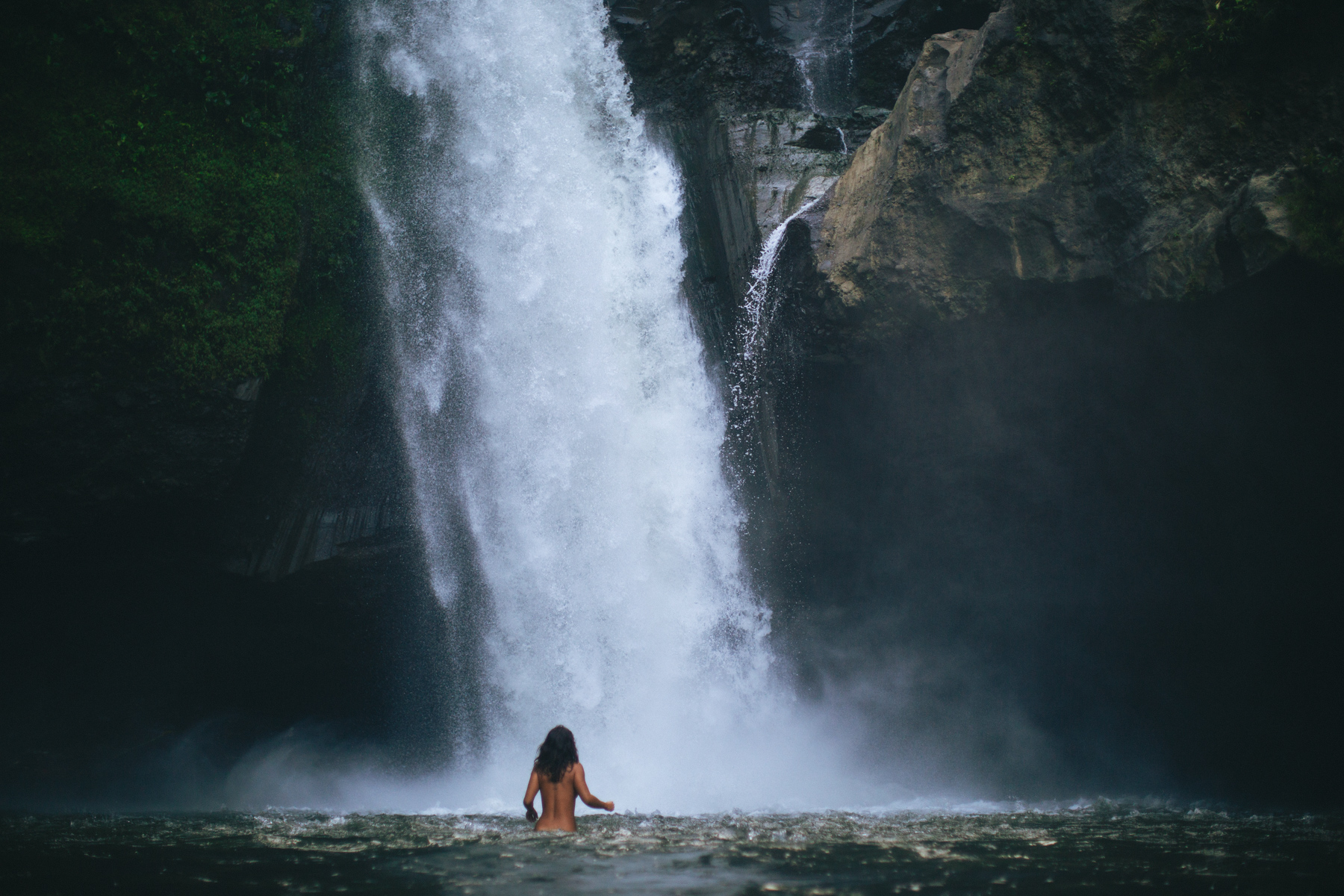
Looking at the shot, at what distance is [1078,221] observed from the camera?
7.67 meters

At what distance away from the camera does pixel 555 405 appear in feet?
38.5

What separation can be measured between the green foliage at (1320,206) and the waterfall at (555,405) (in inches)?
284

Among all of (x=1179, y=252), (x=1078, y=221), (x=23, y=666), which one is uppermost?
(x=1078, y=221)

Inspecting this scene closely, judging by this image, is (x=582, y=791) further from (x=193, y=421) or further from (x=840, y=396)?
(x=193, y=421)

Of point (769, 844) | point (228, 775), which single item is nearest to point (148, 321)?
point (228, 775)

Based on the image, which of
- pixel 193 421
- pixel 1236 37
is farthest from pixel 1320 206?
pixel 193 421

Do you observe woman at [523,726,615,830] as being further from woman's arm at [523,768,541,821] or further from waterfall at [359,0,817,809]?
waterfall at [359,0,817,809]

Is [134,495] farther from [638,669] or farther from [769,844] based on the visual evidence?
[769,844]

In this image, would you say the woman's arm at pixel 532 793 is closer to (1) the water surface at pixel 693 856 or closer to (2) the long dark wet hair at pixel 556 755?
(2) the long dark wet hair at pixel 556 755

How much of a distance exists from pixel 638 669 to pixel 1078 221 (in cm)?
768

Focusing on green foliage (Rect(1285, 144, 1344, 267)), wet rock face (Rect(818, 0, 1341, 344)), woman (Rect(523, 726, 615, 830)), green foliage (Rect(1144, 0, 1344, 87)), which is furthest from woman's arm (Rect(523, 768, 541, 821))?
green foliage (Rect(1144, 0, 1344, 87))

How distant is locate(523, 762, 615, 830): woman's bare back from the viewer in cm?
571

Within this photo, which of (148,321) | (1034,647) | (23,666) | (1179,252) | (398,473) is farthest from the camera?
(398,473)

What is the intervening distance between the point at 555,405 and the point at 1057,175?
7.30m
